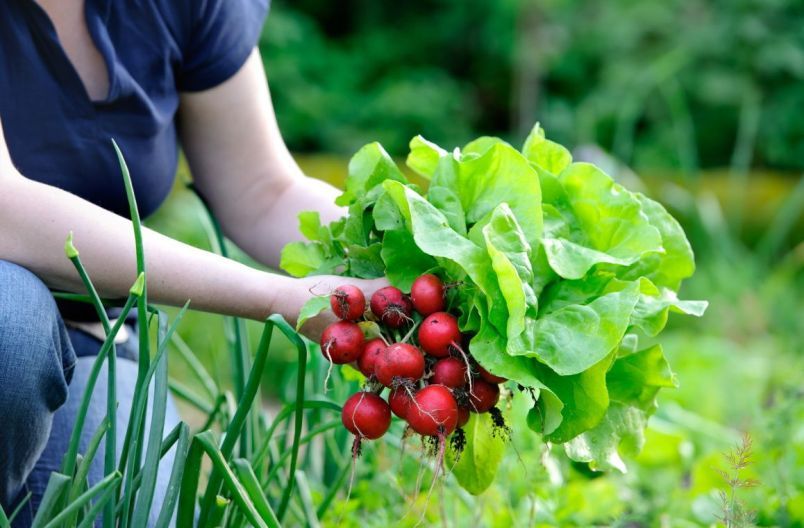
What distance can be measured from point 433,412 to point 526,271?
190 millimetres

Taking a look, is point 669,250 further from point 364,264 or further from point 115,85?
point 115,85

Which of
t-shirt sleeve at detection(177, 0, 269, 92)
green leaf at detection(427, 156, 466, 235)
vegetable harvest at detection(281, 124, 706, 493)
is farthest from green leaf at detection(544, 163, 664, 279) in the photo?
t-shirt sleeve at detection(177, 0, 269, 92)

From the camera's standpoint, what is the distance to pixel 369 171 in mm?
1187

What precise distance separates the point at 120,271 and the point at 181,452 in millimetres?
229

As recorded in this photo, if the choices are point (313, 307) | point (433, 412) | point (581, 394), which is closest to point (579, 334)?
point (581, 394)

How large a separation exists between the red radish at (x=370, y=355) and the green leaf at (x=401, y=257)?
0.27 ft

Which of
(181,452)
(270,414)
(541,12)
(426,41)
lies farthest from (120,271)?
(426,41)

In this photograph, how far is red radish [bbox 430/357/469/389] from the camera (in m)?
1.03

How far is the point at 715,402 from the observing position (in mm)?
2477

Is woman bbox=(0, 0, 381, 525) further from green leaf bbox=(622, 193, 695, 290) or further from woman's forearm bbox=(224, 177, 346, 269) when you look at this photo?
green leaf bbox=(622, 193, 695, 290)

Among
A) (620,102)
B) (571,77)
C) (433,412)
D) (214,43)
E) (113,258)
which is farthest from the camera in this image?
(571,77)

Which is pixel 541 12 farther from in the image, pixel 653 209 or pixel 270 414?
pixel 653 209

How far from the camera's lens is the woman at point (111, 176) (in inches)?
42.6

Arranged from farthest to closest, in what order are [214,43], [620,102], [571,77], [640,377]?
1. [571,77]
2. [620,102]
3. [214,43]
4. [640,377]
